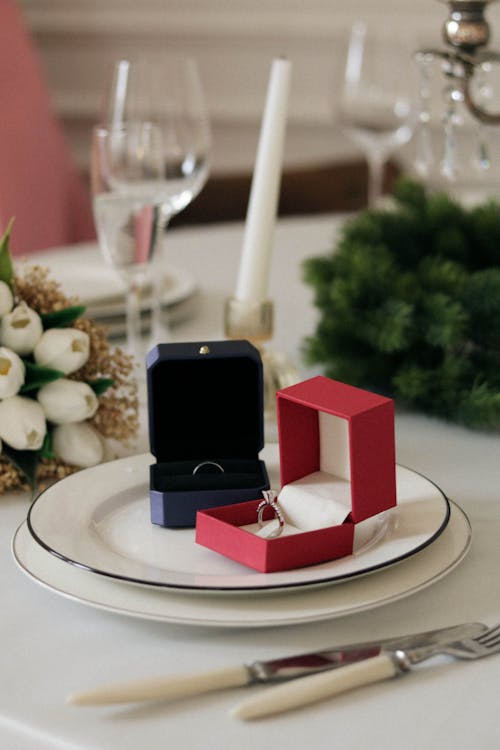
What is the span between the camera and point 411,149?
2.92 meters

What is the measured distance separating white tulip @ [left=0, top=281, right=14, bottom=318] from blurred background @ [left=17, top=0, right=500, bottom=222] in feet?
6.06

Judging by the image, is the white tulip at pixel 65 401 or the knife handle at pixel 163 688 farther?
the white tulip at pixel 65 401

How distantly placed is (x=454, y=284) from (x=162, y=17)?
2149 mm

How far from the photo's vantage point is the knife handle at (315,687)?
1.77ft

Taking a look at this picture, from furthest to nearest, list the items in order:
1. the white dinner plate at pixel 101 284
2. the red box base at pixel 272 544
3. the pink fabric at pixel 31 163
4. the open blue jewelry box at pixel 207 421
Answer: the pink fabric at pixel 31 163 < the white dinner plate at pixel 101 284 < the open blue jewelry box at pixel 207 421 < the red box base at pixel 272 544

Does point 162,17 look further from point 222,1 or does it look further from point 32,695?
point 32,695

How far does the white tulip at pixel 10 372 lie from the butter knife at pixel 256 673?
0.30 meters

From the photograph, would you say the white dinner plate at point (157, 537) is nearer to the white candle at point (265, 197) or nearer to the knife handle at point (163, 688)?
the knife handle at point (163, 688)

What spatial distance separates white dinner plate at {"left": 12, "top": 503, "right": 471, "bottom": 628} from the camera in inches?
23.6

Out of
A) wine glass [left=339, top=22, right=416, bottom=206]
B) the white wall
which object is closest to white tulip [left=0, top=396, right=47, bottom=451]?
wine glass [left=339, top=22, right=416, bottom=206]

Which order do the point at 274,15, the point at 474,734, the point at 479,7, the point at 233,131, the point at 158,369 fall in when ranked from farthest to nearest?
the point at 233,131 < the point at 274,15 < the point at 479,7 < the point at 158,369 < the point at 474,734

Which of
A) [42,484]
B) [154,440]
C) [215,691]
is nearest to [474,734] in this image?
[215,691]

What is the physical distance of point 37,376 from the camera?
81cm

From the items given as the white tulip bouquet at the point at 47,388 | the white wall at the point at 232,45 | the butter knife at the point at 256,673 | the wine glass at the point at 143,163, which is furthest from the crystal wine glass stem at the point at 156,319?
the white wall at the point at 232,45
